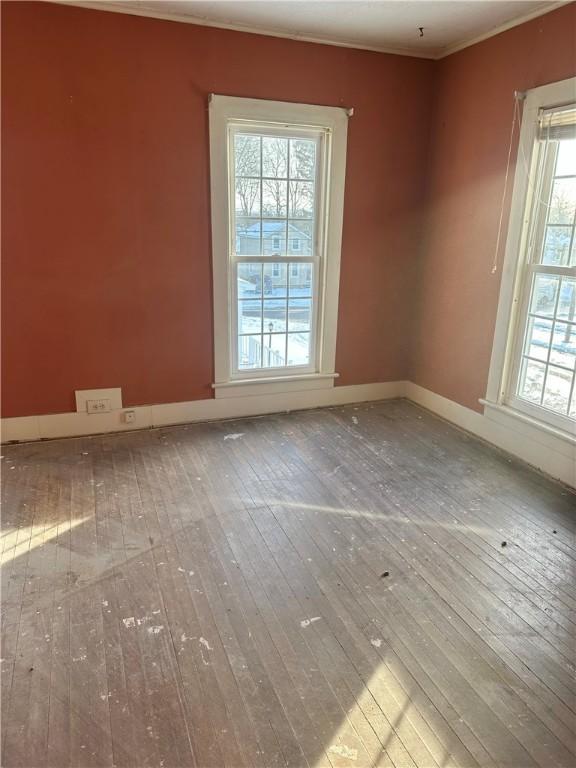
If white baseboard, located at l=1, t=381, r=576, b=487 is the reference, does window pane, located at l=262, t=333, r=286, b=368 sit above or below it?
above

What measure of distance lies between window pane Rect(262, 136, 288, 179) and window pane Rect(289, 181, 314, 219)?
0.12 meters

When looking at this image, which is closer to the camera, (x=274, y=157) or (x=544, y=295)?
(x=544, y=295)

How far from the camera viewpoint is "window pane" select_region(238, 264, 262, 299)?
12.1 feet

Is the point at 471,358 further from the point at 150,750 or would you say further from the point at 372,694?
the point at 150,750

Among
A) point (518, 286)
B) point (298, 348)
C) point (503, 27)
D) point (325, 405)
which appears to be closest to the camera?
point (503, 27)

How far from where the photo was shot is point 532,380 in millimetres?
3254

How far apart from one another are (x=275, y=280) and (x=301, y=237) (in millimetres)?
368

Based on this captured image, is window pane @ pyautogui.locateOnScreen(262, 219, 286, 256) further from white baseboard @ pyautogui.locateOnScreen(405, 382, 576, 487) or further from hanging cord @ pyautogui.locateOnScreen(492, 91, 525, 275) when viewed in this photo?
white baseboard @ pyautogui.locateOnScreen(405, 382, 576, 487)

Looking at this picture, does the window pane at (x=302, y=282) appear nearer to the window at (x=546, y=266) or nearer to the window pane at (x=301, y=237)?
the window pane at (x=301, y=237)

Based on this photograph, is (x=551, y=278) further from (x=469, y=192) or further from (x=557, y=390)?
(x=469, y=192)

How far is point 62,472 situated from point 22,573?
93 cm

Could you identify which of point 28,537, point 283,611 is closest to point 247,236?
point 28,537

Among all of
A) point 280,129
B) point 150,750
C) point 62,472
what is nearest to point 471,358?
point 280,129

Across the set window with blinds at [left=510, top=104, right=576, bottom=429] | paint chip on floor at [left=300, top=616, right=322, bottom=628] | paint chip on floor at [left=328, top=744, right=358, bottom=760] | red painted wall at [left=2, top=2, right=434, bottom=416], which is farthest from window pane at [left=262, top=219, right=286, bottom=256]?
paint chip on floor at [left=328, top=744, right=358, bottom=760]
